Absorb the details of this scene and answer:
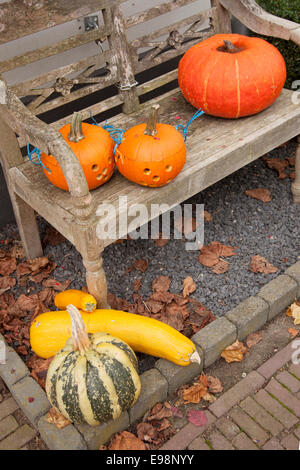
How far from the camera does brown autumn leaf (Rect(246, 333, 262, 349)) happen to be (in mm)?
3012

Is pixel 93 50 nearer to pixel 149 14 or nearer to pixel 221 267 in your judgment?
pixel 149 14

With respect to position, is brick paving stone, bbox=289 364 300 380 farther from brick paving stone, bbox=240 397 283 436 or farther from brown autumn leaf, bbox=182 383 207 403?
brown autumn leaf, bbox=182 383 207 403

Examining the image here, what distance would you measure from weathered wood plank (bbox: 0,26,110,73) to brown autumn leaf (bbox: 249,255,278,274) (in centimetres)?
178

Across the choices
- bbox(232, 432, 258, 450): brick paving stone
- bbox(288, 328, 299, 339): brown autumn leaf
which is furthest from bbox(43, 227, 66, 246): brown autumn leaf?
bbox(232, 432, 258, 450): brick paving stone

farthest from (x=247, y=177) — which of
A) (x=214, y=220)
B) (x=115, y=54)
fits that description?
(x=115, y=54)

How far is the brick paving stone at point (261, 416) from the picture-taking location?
2.61m

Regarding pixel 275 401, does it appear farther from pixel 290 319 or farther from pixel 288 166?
pixel 288 166

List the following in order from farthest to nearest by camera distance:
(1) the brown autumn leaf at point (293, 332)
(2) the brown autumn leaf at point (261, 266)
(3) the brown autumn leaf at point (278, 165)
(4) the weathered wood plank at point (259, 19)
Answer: (3) the brown autumn leaf at point (278, 165) → (4) the weathered wood plank at point (259, 19) → (2) the brown autumn leaf at point (261, 266) → (1) the brown autumn leaf at point (293, 332)

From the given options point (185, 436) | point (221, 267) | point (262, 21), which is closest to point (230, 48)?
point (262, 21)

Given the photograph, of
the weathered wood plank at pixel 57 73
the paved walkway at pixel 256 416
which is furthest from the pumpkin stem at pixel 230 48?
the paved walkway at pixel 256 416

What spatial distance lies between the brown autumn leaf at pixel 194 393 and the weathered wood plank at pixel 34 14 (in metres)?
2.21

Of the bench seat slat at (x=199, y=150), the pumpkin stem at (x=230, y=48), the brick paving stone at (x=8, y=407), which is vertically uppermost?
the pumpkin stem at (x=230, y=48)

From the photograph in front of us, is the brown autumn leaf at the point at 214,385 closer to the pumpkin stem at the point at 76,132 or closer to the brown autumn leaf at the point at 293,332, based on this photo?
the brown autumn leaf at the point at 293,332

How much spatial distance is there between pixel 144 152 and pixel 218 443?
1.56 meters
